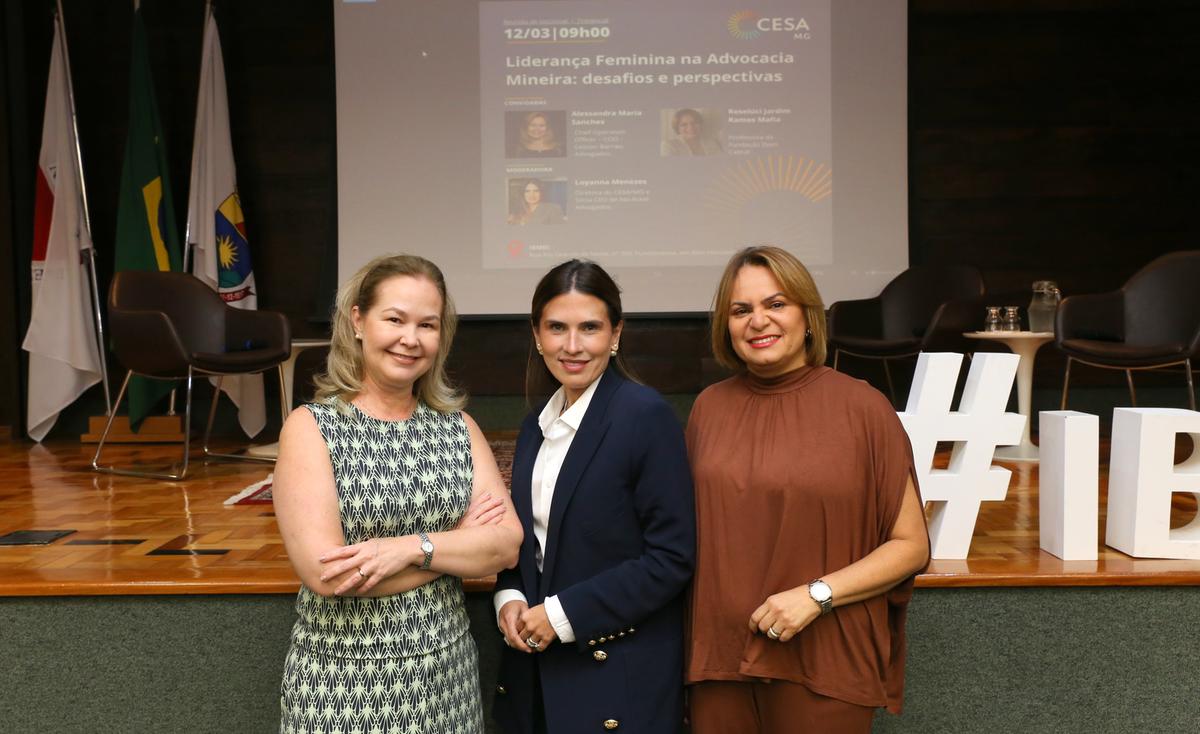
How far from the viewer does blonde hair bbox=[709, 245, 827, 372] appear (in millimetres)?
1504

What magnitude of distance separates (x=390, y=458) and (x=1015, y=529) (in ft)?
6.52

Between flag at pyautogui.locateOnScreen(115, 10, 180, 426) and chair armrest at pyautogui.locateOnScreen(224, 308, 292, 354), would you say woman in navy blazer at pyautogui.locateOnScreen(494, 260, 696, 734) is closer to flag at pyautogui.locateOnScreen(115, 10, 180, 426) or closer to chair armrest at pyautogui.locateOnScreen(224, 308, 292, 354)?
chair armrest at pyautogui.locateOnScreen(224, 308, 292, 354)

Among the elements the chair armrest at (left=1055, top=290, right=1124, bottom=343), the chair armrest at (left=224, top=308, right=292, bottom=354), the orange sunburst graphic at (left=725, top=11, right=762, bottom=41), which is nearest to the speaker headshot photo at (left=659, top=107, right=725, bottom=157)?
the orange sunburst graphic at (left=725, top=11, right=762, bottom=41)

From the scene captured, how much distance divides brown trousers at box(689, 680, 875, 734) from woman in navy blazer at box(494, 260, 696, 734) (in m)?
0.05

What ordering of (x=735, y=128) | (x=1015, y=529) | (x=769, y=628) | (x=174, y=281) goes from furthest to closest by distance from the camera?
(x=735, y=128)
(x=174, y=281)
(x=1015, y=529)
(x=769, y=628)

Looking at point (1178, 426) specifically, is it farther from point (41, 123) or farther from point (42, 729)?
point (41, 123)

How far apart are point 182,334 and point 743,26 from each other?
361 cm

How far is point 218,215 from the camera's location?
5105 millimetres

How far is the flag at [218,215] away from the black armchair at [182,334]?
449 mm

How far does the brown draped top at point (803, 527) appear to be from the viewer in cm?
147

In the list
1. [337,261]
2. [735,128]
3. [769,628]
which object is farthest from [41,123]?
[769,628]

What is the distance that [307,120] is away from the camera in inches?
212

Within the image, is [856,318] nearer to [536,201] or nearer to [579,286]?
[536,201]

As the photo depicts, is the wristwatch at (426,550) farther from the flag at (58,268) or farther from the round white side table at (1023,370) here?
the flag at (58,268)
